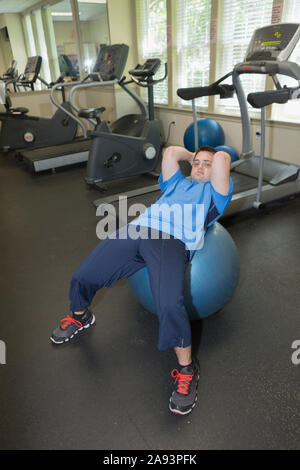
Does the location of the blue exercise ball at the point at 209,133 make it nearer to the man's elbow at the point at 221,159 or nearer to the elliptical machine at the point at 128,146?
the elliptical machine at the point at 128,146

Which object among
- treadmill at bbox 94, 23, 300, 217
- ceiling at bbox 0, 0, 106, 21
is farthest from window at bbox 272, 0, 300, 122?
ceiling at bbox 0, 0, 106, 21

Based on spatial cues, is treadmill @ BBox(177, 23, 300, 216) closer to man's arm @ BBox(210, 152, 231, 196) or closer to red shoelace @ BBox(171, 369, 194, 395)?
man's arm @ BBox(210, 152, 231, 196)

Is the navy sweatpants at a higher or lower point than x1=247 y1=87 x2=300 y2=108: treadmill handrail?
lower

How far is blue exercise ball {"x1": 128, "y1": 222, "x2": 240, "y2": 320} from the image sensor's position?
1502 millimetres

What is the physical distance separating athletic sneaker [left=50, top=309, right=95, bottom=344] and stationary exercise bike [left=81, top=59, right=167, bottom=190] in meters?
2.11

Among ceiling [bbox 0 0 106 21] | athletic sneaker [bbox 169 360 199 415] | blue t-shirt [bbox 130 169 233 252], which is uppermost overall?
ceiling [bbox 0 0 106 21]

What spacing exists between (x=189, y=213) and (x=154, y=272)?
1.11 ft

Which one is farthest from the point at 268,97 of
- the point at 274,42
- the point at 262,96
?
the point at 274,42

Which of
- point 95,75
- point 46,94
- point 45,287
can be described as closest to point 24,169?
point 95,75

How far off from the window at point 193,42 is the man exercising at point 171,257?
3.14 metres

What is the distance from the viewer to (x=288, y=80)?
3410mm

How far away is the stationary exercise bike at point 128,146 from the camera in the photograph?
3.61 meters

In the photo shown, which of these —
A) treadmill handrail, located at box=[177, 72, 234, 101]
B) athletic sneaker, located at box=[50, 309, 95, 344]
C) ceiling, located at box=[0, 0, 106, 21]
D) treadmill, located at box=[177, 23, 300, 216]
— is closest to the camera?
athletic sneaker, located at box=[50, 309, 95, 344]
